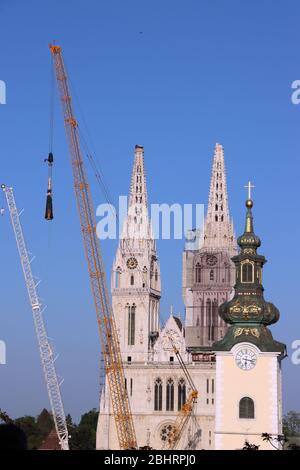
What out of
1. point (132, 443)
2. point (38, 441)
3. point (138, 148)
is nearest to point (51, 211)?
point (132, 443)

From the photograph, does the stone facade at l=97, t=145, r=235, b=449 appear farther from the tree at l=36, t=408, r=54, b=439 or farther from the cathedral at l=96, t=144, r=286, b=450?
the tree at l=36, t=408, r=54, b=439

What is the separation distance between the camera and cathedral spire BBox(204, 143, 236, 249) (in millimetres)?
121875

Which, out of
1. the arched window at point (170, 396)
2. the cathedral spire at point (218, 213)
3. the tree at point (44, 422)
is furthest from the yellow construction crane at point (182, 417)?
the tree at point (44, 422)

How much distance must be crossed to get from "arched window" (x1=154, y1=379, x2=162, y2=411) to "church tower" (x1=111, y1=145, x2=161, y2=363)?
2977 millimetres

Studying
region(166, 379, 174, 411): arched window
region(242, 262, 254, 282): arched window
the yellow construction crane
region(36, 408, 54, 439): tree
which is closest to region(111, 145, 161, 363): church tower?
region(166, 379, 174, 411): arched window

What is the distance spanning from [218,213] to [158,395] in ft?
76.9

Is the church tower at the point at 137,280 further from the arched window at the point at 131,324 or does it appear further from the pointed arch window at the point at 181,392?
the pointed arch window at the point at 181,392

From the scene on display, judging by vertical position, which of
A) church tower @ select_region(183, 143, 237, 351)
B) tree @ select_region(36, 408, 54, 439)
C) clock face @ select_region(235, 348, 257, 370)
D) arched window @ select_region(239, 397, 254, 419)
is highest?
church tower @ select_region(183, 143, 237, 351)

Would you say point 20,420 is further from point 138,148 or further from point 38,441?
point 138,148

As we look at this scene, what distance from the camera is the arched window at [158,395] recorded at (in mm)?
113312

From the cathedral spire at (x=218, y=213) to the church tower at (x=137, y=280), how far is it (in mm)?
6977

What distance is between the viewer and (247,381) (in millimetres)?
65500

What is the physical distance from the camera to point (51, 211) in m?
75.9
